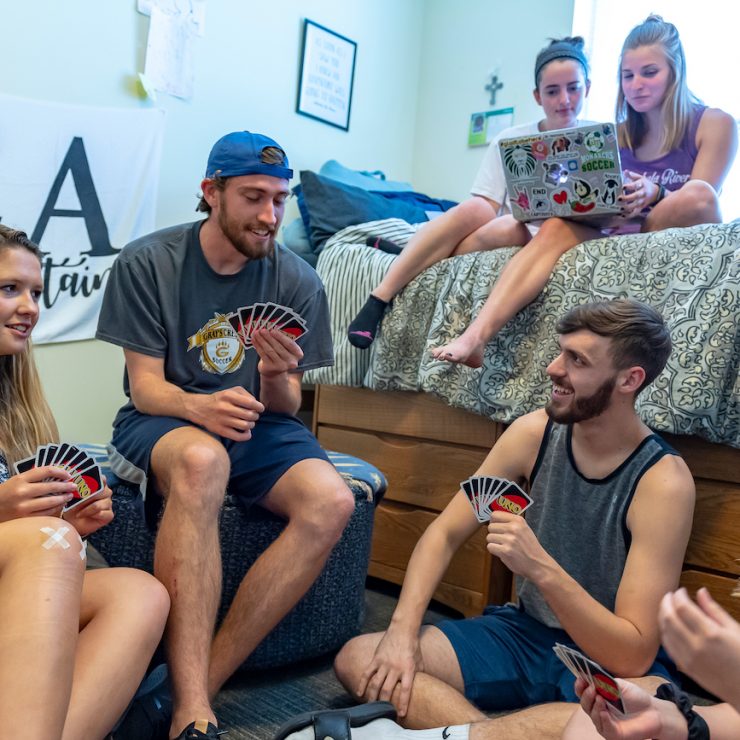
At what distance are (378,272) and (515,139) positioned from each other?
71 cm

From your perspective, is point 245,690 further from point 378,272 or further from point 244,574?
point 378,272

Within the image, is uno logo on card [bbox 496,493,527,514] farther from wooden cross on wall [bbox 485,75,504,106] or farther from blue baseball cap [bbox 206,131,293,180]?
wooden cross on wall [bbox 485,75,504,106]

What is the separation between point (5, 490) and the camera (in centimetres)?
132

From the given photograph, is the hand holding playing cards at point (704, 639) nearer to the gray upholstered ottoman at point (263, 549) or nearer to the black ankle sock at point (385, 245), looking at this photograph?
the gray upholstered ottoman at point (263, 549)

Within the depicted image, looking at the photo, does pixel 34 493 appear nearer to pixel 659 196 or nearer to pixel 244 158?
pixel 244 158

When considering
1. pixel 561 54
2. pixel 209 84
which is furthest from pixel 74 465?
pixel 209 84

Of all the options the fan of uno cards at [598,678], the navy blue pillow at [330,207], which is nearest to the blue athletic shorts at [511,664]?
the fan of uno cards at [598,678]

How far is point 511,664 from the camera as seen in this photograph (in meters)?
1.71

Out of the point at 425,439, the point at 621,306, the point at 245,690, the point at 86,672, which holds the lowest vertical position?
the point at 245,690

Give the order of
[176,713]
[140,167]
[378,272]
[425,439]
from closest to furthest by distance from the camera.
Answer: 1. [176,713]
2. [425,439]
3. [378,272]
4. [140,167]

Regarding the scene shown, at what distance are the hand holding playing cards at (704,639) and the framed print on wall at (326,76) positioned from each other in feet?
10.0

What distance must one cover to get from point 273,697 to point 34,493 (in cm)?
78

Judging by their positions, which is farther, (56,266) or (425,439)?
(56,266)

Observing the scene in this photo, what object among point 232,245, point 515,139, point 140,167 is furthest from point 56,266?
point 515,139
